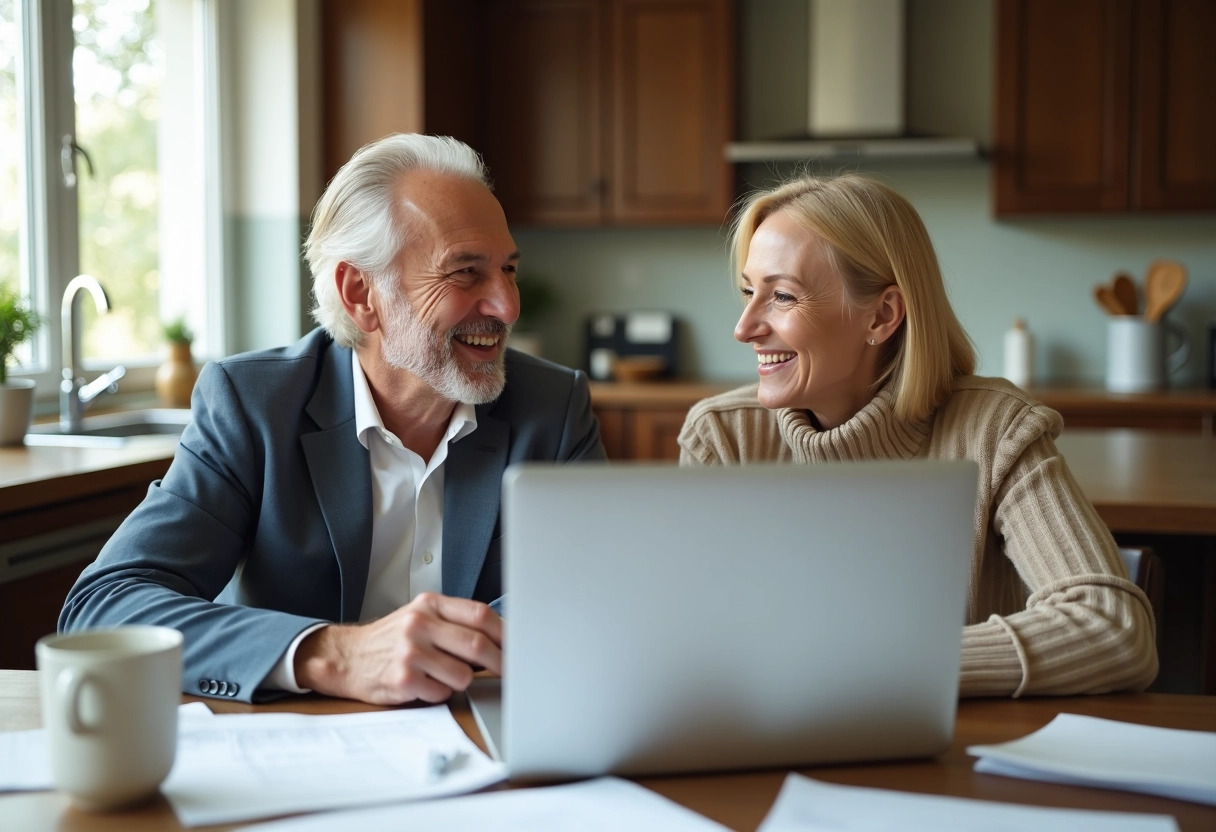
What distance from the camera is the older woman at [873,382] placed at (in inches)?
61.1

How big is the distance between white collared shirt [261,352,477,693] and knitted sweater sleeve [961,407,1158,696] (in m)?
0.73

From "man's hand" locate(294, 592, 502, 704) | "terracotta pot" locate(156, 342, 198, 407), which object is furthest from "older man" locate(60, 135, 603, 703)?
"terracotta pot" locate(156, 342, 198, 407)

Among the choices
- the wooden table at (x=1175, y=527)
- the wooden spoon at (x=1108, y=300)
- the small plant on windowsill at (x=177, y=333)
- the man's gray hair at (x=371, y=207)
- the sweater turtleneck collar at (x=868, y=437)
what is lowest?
the wooden table at (x=1175, y=527)

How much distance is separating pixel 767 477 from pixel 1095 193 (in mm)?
3742

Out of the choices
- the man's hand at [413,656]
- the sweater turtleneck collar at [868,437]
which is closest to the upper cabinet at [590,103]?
the sweater turtleneck collar at [868,437]

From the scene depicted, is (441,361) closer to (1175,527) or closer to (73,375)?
(1175,527)

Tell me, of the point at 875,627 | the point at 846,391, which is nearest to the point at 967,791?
the point at 875,627

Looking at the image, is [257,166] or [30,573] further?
[257,166]

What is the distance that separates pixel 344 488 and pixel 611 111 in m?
3.23

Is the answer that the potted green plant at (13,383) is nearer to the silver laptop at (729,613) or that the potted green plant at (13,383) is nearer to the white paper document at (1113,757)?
the silver laptop at (729,613)

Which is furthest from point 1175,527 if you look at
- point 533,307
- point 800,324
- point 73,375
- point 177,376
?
point 533,307

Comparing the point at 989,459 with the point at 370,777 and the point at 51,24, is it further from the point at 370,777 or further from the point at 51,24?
the point at 51,24

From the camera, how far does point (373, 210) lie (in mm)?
1730

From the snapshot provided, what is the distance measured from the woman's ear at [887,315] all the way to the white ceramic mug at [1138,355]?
2.74m
